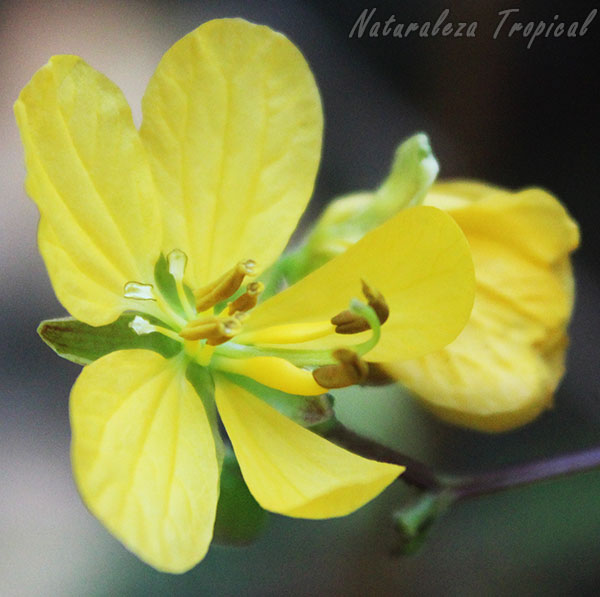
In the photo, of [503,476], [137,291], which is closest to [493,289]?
[503,476]

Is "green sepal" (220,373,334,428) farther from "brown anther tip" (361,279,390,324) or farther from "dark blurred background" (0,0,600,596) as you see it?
"dark blurred background" (0,0,600,596)

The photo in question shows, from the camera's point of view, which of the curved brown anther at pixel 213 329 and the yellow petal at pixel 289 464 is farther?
the curved brown anther at pixel 213 329

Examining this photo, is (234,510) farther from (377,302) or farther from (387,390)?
(387,390)

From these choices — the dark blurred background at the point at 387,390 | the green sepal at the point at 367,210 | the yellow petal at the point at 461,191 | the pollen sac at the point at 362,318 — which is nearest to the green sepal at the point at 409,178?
the green sepal at the point at 367,210

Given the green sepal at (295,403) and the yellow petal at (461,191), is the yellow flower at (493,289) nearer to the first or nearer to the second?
the yellow petal at (461,191)

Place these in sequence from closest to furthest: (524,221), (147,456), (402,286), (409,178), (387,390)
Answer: (147,456), (402,286), (409,178), (524,221), (387,390)

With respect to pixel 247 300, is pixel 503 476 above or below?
below

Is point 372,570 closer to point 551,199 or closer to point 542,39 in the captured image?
point 551,199
